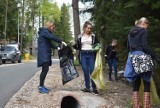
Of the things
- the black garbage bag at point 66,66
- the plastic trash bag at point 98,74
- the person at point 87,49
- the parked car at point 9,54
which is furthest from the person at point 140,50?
the parked car at point 9,54

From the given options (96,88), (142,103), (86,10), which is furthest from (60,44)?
(86,10)

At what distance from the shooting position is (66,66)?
1121 centimetres

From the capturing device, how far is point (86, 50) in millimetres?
10812

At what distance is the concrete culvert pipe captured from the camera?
9.87 metres

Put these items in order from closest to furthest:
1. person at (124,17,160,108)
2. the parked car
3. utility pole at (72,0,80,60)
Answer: person at (124,17,160,108)
utility pole at (72,0,80,60)
the parked car

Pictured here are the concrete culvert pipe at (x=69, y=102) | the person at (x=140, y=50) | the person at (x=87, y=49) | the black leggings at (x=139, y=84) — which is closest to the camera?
the person at (x=140, y=50)

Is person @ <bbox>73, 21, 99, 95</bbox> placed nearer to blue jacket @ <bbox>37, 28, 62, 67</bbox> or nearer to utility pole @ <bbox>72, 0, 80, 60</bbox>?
blue jacket @ <bbox>37, 28, 62, 67</bbox>

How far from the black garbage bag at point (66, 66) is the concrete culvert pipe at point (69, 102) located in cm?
110

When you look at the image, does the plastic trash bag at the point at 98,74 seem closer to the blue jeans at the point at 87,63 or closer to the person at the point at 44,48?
the blue jeans at the point at 87,63

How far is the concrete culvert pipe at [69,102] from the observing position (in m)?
9.87

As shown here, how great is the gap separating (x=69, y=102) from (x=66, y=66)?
1282mm

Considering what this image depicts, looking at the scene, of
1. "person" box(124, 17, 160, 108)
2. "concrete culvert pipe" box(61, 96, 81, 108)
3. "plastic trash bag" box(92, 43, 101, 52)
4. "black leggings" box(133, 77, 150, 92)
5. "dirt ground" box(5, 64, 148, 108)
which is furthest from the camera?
"plastic trash bag" box(92, 43, 101, 52)

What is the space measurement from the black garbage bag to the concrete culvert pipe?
3.61ft

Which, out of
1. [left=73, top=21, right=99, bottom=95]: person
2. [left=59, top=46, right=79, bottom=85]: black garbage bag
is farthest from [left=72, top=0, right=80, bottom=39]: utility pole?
[left=73, top=21, right=99, bottom=95]: person
